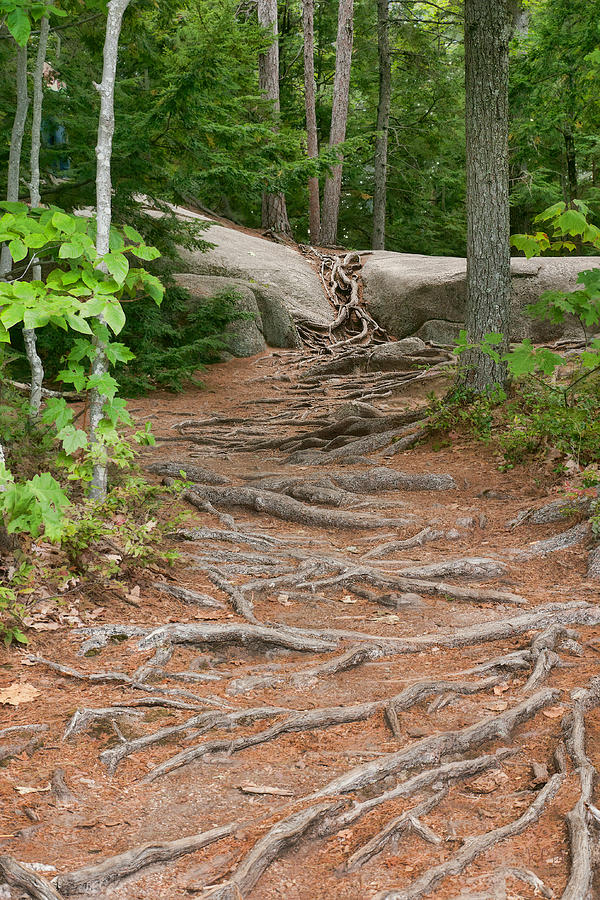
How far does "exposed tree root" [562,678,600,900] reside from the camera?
2.21 m

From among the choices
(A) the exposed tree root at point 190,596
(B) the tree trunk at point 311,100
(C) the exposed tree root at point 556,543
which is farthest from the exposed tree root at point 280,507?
(B) the tree trunk at point 311,100

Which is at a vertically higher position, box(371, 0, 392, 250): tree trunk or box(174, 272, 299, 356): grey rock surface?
box(371, 0, 392, 250): tree trunk

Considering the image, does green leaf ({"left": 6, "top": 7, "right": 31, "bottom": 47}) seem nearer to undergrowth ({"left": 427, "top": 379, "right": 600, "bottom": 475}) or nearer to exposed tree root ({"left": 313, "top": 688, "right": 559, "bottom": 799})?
exposed tree root ({"left": 313, "top": 688, "right": 559, "bottom": 799})

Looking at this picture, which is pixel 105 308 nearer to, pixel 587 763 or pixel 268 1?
pixel 587 763

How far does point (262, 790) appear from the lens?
2820 millimetres

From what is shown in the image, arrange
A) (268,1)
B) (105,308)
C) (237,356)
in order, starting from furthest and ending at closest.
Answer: (268,1) → (237,356) → (105,308)

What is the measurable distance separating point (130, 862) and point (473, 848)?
3.55 feet

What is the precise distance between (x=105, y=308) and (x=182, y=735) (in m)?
1.99

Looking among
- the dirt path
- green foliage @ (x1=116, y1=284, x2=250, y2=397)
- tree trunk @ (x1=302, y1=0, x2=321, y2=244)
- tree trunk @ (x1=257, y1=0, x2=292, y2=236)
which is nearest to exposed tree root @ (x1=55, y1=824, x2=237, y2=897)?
the dirt path

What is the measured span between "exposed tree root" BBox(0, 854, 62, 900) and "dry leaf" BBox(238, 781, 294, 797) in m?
0.81

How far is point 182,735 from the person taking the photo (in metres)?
3.22

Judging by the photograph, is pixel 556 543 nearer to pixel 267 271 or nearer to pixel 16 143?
pixel 16 143

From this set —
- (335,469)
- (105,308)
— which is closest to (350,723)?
(105,308)

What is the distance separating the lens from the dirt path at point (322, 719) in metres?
2.39
